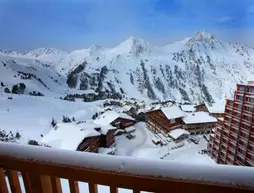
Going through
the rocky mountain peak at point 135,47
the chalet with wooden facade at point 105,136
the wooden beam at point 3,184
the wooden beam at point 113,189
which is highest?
the rocky mountain peak at point 135,47

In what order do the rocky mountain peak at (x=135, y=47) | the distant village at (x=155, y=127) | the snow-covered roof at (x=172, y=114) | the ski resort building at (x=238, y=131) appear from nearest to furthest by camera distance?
the ski resort building at (x=238, y=131), the distant village at (x=155, y=127), the snow-covered roof at (x=172, y=114), the rocky mountain peak at (x=135, y=47)

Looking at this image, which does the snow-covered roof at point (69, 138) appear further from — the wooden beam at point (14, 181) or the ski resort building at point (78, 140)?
the wooden beam at point (14, 181)

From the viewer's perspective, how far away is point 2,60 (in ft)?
80.4

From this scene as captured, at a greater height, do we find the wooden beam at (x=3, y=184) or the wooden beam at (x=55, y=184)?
the wooden beam at (x=55, y=184)

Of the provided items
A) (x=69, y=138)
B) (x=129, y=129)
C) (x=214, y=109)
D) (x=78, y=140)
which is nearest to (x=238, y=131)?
(x=78, y=140)

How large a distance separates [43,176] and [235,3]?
306 centimetres

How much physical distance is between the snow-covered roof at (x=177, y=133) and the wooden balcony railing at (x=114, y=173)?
6565mm

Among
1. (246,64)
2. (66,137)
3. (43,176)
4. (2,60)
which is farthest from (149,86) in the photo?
(43,176)

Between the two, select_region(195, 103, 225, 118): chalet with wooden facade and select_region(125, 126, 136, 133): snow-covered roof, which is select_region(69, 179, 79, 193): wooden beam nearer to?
select_region(195, 103, 225, 118): chalet with wooden facade

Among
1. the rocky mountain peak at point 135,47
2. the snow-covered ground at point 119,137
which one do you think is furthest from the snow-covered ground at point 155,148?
the rocky mountain peak at point 135,47

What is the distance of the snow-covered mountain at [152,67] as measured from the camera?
28.1 meters

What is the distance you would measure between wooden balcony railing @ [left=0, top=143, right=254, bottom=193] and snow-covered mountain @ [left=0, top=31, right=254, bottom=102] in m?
25.9

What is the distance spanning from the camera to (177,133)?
6984 mm

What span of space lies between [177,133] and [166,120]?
37.2 inches
